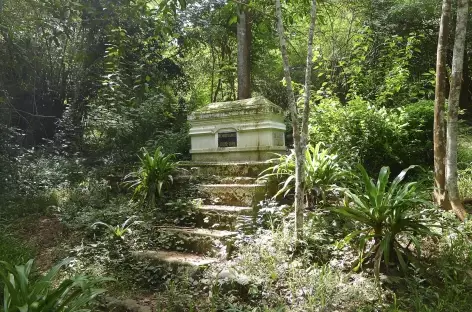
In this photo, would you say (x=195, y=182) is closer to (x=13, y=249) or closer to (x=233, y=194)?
(x=233, y=194)

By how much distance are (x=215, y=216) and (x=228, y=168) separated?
1176 mm

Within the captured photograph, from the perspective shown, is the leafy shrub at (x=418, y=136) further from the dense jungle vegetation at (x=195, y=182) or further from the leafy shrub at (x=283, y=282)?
the leafy shrub at (x=283, y=282)

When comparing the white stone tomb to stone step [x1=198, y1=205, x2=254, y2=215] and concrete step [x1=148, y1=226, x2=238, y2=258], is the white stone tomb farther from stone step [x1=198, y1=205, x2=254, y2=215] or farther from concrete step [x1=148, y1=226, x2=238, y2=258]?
concrete step [x1=148, y1=226, x2=238, y2=258]

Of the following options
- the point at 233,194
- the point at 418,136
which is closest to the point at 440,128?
the point at 418,136

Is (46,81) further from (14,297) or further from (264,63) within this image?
(14,297)

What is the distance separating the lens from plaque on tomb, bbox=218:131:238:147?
6.29 metres

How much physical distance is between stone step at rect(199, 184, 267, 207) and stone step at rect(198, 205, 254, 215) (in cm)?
15

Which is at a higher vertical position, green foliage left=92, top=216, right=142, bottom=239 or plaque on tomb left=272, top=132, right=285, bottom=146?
plaque on tomb left=272, top=132, right=285, bottom=146

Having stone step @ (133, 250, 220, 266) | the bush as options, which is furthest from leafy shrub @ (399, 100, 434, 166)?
stone step @ (133, 250, 220, 266)

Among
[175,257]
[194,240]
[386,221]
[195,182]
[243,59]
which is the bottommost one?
[175,257]

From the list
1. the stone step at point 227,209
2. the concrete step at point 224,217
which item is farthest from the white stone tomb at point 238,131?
the concrete step at point 224,217

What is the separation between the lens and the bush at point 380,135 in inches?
223

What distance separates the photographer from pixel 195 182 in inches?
227

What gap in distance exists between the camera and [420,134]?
19.4 ft
